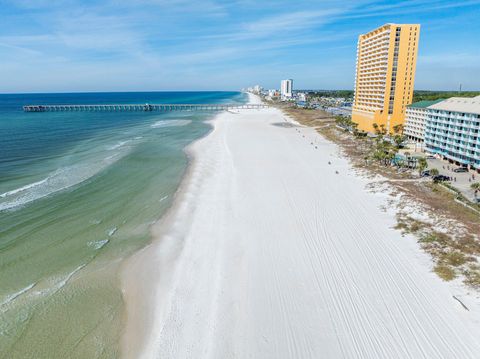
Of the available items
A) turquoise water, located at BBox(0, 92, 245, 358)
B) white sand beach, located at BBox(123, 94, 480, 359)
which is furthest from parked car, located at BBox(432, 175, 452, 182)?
turquoise water, located at BBox(0, 92, 245, 358)

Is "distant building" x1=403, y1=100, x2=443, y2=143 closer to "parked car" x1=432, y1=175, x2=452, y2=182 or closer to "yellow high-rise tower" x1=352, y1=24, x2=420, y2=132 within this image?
"yellow high-rise tower" x1=352, y1=24, x2=420, y2=132

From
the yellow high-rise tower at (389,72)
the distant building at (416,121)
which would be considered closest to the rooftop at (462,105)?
the distant building at (416,121)

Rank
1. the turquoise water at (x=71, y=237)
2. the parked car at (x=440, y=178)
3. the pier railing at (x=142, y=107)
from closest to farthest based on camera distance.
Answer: the turquoise water at (x=71, y=237), the parked car at (x=440, y=178), the pier railing at (x=142, y=107)

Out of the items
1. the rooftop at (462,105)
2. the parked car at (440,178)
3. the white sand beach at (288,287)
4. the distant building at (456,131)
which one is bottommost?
the white sand beach at (288,287)

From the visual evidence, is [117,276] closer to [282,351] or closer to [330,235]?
[282,351]

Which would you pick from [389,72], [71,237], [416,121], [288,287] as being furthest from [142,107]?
[288,287]

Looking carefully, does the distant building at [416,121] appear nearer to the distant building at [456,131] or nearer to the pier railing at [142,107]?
the distant building at [456,131]
